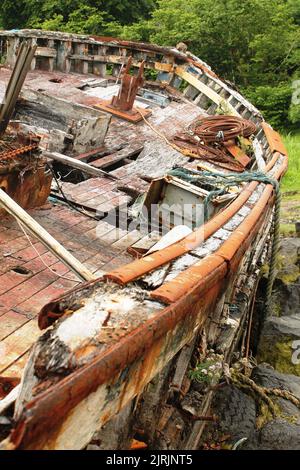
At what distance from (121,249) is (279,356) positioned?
2346 millimetres

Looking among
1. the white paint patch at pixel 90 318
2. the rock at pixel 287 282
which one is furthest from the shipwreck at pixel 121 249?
the rock at pixel 287 282

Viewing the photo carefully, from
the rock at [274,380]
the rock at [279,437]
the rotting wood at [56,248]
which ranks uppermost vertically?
the rotting wood at [56,248]

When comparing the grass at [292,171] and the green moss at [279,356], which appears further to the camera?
the grass at [292,171]

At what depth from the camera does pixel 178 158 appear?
842cm

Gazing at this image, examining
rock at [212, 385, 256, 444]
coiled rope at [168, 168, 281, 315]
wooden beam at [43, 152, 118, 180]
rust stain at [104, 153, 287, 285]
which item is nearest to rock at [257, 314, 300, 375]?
coiled rope at [168, 168, 281, 315]

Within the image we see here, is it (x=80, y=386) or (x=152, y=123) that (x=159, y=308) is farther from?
(x=152, y=123)

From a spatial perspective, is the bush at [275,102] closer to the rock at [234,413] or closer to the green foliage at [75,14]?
the green foliage at [75,14]

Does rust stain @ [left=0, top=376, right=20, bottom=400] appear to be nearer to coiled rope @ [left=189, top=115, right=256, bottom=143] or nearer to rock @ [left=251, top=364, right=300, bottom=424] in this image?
rock @ [left=251, top=364, right=300, bottom=424]

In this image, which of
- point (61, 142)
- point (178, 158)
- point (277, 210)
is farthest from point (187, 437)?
point (178, 158)

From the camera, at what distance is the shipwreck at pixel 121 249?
1.76m

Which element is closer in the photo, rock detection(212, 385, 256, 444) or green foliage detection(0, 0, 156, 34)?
rock detection(212, 385, 256, 444)

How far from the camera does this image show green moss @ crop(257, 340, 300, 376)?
598cm

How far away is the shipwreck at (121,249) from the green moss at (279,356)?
0.25 metres

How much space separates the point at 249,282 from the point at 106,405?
3.99 m
